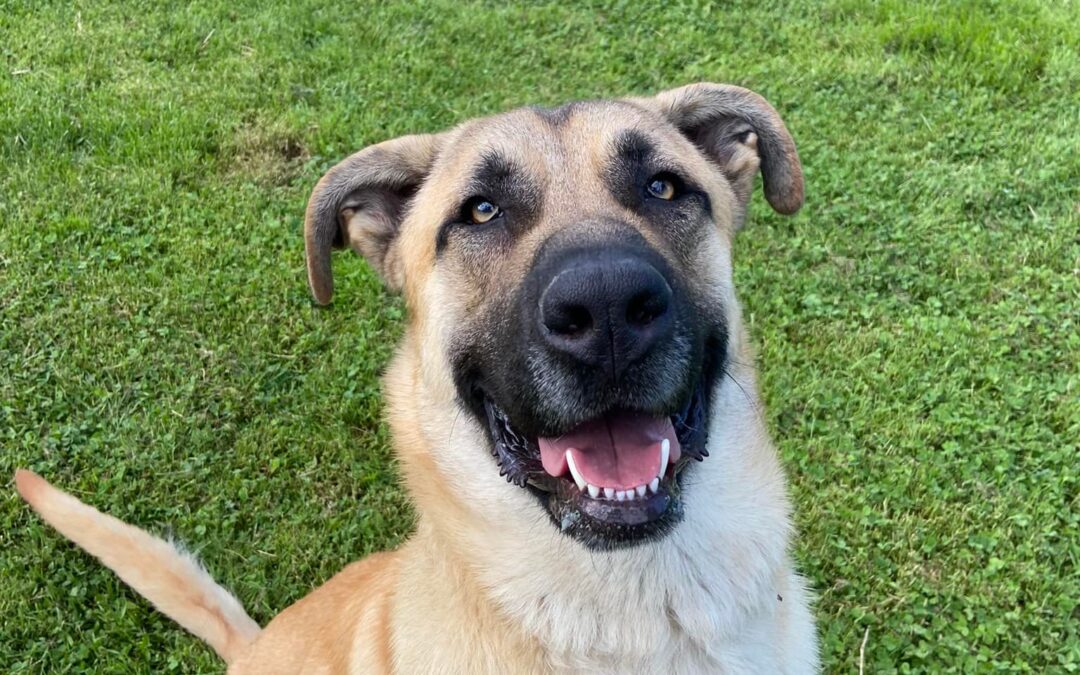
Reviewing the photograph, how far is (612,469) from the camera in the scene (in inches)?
95.8

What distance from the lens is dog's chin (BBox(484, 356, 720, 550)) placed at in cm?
236

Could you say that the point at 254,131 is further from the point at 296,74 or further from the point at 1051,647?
the point at 1051,647

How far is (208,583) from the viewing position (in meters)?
3.64

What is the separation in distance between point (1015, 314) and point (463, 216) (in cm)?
388

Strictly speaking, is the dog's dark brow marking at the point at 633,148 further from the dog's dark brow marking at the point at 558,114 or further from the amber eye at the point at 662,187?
the dog's dark brow marking at the point at 558,114

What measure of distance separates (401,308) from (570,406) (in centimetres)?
324

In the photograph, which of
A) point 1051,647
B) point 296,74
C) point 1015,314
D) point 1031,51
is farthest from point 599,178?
point 1031,51

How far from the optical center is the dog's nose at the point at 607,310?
2119mm

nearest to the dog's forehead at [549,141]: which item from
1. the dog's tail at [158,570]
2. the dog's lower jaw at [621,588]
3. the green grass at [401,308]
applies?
the dog's lower jaw at [621,588]

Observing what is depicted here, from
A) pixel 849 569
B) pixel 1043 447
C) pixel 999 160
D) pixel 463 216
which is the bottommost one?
pixel 849 569

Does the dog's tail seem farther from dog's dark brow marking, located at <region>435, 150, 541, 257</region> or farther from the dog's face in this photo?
dog's dark brow marking, located at <region>435, 150, 541, 257</region>

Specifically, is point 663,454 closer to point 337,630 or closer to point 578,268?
point 578,268

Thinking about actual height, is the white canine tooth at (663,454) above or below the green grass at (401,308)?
above

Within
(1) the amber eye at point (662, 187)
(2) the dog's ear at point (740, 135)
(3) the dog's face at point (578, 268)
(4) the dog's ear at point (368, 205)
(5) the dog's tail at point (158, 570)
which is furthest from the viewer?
(5) the dog's tail at point (158, 570)
